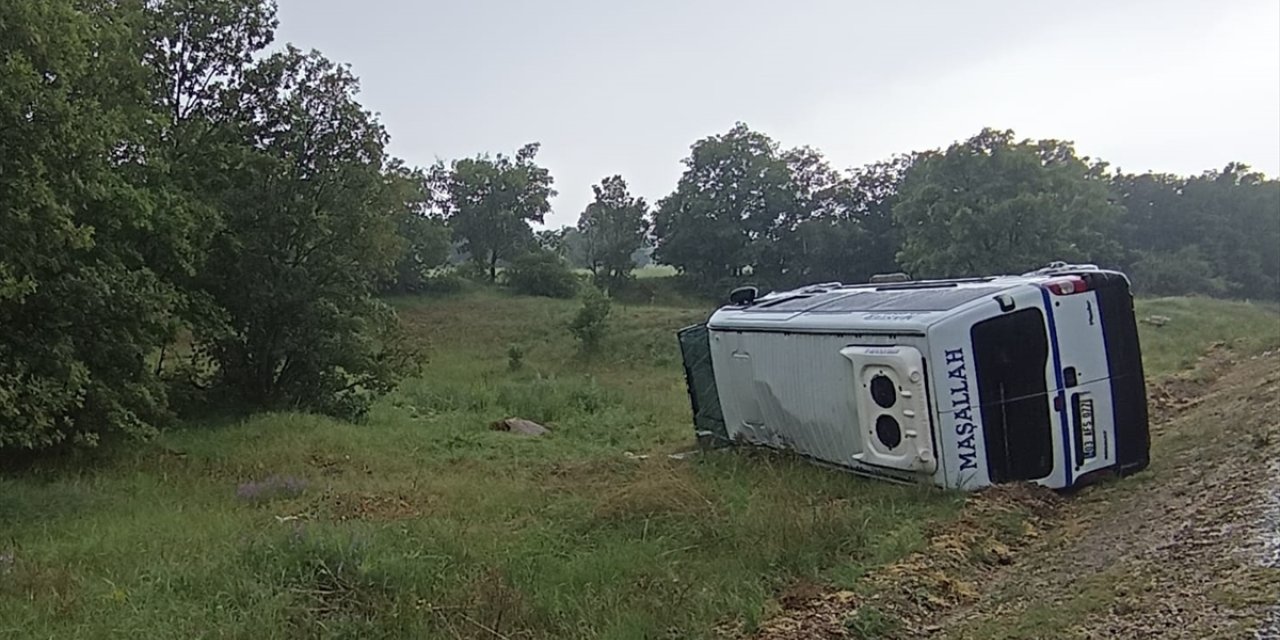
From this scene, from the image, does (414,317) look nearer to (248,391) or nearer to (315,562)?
(248,391)

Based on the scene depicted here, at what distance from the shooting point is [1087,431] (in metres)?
7.34

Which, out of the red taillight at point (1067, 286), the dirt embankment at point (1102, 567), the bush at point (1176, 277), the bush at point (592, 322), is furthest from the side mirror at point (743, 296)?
the bush at point (1176, 277)

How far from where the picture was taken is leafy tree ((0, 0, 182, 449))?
8.98m

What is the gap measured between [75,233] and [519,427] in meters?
6.88

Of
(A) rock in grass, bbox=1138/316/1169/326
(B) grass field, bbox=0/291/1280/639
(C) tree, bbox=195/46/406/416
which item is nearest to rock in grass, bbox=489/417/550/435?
(B) grass field, bbox=0/291/1280/639

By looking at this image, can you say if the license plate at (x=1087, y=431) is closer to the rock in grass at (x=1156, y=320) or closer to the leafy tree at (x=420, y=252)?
the rock in grass at (x=1156, y=320)

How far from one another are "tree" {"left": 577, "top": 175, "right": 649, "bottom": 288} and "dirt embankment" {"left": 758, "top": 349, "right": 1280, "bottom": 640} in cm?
4276

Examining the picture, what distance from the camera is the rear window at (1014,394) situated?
6.98m

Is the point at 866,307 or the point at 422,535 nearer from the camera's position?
the point at 422,535

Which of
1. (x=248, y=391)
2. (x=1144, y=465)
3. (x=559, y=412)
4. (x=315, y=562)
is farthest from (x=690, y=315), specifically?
(x=315, y=562)

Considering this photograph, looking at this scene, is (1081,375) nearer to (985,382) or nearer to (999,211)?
(985,382)

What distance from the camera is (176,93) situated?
48.7 ft

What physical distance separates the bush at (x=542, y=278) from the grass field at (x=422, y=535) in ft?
101

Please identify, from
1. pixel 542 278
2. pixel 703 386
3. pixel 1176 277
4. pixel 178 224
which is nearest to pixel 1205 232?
pixel 1176 277
